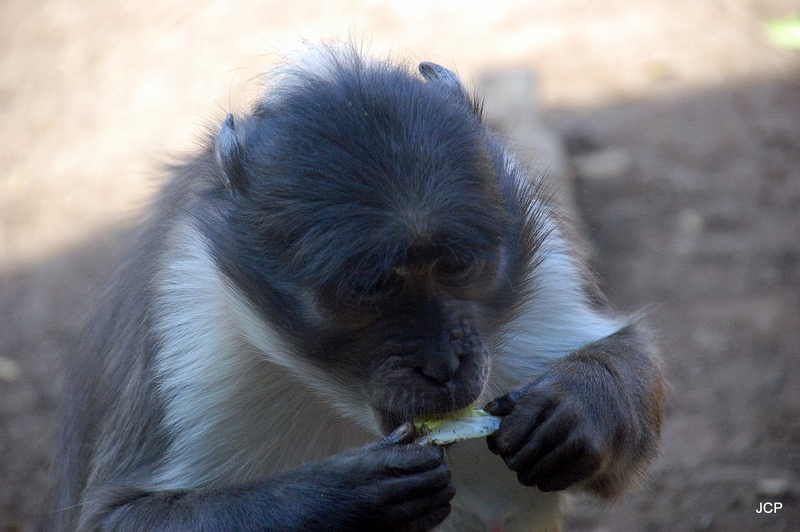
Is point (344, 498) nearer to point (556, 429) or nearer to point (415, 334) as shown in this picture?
point (415, 334)

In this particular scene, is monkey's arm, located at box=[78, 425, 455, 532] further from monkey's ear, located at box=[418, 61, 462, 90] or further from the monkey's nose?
monkey's ear, located at box=[418, 61, 462, 90]

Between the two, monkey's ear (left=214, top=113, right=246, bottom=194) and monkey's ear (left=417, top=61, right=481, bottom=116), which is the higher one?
monkey's ear (left=417, top=61, right=481, bottom=116)

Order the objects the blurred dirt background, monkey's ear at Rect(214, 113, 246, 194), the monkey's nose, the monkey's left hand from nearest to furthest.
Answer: the monkey's nose → the monkey's left hand → monkey's ear at Rect(214, 113, 246, 194) → the blurred dirt background

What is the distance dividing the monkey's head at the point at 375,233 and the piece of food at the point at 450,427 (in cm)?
7

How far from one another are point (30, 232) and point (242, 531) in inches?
212

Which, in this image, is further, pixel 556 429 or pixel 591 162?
pixel 591 162

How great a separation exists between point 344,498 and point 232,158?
1306mm

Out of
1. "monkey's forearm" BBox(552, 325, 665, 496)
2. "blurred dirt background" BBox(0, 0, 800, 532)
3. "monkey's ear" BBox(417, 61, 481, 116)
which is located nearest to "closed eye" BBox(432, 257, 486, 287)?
"monkey's forearm" BBox(552, 325, 665, 496)

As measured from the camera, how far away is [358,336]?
3.07 metres

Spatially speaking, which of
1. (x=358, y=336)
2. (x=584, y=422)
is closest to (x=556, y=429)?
(x=584, y=422)

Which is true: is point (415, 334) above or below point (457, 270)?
below

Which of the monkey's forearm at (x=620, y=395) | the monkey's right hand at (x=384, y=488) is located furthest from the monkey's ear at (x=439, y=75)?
the monkey's right hand at (x=384, y=488)

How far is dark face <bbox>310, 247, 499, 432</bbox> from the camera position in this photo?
290cm

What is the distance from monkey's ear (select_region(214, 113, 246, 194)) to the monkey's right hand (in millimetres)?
1076
